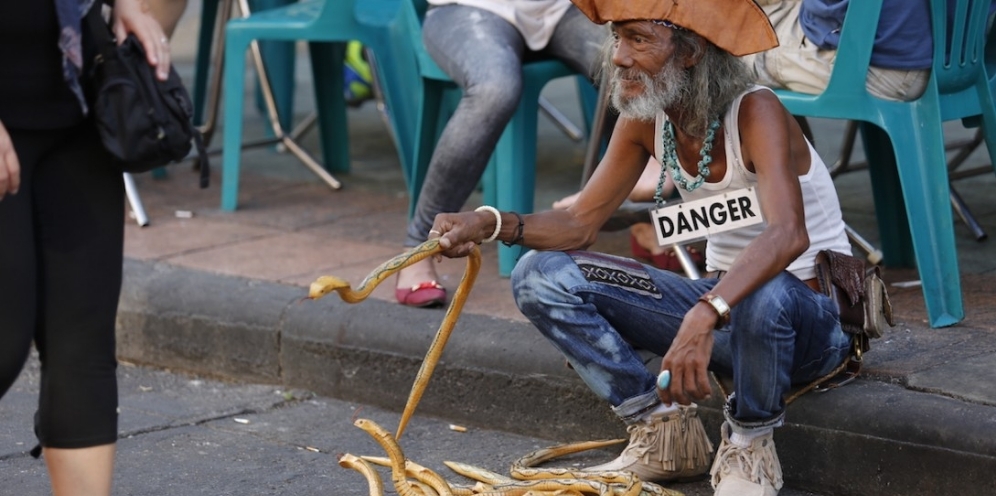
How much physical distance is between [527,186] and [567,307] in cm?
135

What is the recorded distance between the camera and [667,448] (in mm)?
2959

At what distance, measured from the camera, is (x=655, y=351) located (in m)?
3.04

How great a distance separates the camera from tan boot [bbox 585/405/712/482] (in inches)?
117

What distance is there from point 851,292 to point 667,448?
496 millimetres

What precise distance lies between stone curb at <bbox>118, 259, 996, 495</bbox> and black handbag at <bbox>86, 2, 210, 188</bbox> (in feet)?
4.42

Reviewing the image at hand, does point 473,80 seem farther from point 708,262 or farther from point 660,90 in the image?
point 660,90

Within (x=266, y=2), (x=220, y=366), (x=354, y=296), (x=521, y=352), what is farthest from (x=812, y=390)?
(x=266, y=2)

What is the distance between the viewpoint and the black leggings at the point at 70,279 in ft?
7.47

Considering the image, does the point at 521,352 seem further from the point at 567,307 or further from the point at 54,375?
the point at 54,375

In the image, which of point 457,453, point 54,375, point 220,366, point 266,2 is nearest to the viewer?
point 54,375

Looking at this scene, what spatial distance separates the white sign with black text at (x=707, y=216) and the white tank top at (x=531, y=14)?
4.19ft

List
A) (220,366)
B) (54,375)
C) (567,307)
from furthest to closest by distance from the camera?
(220,366)
(567,307)
(54,375)

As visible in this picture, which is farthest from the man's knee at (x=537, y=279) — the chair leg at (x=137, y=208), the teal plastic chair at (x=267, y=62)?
the teal plastic chair at (x=267, y=62)

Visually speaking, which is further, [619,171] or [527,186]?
[527,186]
